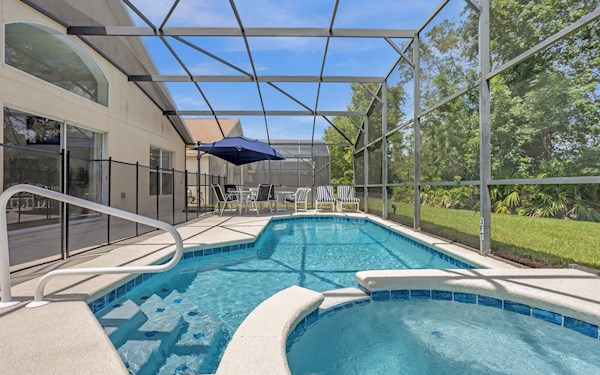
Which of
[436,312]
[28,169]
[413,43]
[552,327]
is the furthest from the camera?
[413,43]

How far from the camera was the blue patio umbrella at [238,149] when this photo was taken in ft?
28.8

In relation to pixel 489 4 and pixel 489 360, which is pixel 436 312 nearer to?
pixel 489 360

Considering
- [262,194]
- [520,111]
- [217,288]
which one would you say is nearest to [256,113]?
[262,194]

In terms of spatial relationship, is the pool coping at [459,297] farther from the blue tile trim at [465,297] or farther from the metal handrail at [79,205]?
the metal handrail at [79,205]

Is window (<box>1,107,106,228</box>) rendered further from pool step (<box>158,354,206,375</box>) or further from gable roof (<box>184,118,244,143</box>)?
gable roof (<box>184,118,244,143</box>)

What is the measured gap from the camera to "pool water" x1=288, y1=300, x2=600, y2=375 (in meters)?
1.96

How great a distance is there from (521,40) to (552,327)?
394 cm

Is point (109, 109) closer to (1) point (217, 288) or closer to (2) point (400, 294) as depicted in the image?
(1) point (217, 288)

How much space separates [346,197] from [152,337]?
9277 mm

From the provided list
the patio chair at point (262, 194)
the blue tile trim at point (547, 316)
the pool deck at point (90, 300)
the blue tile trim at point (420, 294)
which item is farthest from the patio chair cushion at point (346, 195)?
the blue tile trim at point (547, 316)

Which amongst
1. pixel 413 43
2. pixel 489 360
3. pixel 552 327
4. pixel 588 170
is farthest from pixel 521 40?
pixel 489 360

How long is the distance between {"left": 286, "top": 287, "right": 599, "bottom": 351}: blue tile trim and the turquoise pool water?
0.58 meters

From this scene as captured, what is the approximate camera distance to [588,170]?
10.9 ft

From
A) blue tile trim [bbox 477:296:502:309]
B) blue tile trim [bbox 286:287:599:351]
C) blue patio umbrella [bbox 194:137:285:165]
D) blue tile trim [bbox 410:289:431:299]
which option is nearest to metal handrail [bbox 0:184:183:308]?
blue tile trim [bbox 286:287:599:351]
